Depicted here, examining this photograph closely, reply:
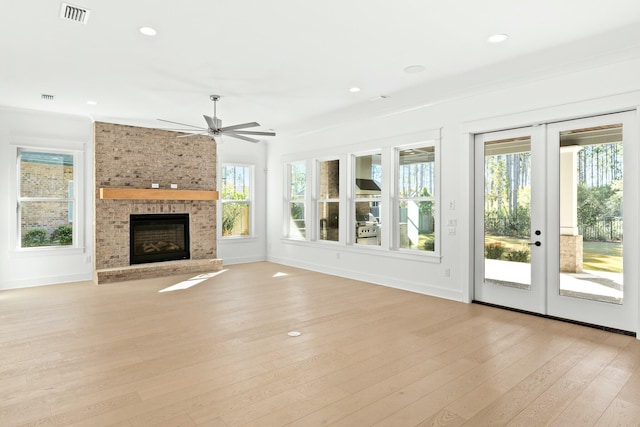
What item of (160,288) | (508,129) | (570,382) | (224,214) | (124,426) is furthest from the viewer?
(224,214)

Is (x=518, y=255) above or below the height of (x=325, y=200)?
below

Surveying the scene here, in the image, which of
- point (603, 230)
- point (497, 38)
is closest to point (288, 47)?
point (497, 38)

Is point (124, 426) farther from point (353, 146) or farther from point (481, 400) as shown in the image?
point (353, 146)

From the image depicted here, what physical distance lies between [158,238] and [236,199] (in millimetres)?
1906

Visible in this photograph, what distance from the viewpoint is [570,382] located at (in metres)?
2.79

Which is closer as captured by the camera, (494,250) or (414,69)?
(414,69)

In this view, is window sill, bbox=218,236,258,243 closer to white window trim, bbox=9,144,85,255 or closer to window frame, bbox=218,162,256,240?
window frame, bbox=218,162,256,240

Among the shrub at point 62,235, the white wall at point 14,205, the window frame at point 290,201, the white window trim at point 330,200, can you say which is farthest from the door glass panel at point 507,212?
the shrub at point 62,235

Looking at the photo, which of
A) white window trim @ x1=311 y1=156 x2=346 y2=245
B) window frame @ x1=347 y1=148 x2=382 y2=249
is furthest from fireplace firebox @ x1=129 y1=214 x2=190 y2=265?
window frame @ x1=347 y1=148 x2=382 y2=249

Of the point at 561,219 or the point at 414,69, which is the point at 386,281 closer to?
the point at 561,219

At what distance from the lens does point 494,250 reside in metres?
4.92

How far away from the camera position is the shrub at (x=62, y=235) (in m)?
6.67

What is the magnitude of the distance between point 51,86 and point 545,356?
635 cm

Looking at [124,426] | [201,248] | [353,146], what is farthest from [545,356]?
[201,248]
